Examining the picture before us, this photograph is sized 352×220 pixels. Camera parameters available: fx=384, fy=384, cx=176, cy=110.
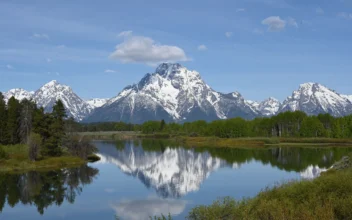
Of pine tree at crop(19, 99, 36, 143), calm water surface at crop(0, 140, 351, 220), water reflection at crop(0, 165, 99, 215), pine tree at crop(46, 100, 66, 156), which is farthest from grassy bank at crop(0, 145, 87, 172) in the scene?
pine tree at crop(19, 99, 36, 143)

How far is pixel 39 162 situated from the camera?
86.8 metres

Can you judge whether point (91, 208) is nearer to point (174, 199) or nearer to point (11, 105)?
point (174, 199)

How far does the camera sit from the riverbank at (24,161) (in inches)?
3236

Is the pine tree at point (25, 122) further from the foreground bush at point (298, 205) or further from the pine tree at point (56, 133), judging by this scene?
the foreground bush at point (298, 205)

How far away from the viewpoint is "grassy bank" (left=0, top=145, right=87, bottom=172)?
82188mm

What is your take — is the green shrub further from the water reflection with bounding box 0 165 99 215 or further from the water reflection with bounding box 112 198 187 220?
the water reflection with bounding box 112 198 187 220

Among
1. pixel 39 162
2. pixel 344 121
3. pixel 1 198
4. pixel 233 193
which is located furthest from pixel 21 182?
pixel 344 121

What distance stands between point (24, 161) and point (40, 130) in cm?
1367

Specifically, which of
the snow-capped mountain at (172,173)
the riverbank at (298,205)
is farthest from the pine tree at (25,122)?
the riverbank at (298,205)

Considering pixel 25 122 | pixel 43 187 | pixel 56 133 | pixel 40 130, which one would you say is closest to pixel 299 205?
pixel 43 187

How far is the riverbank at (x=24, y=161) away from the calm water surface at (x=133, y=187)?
6075 mm

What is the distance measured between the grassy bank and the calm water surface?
6155mm

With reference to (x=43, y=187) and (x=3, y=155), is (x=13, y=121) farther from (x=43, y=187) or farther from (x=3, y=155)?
(x=43, y=187)

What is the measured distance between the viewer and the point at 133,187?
64.4 metres
